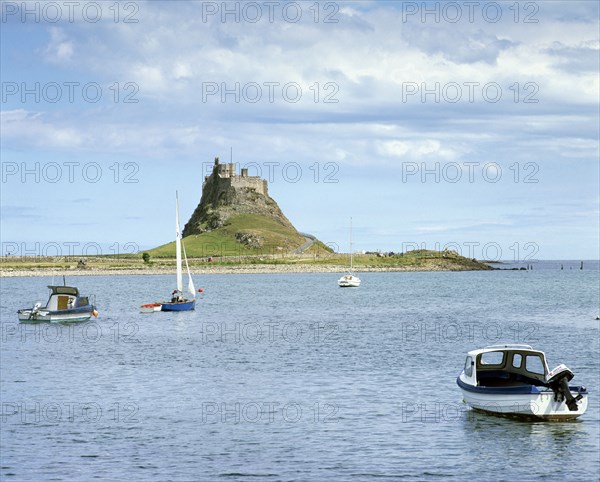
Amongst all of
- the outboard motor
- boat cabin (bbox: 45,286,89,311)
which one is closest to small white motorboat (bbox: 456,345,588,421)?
the outboard motor

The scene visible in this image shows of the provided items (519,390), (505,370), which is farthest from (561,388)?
(505,370)

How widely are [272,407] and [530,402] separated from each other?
453 inches

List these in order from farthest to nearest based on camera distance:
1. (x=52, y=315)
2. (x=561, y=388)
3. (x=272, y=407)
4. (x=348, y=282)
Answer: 1. (x=348, y=282)
2. (x=52, y=315)
3. (x=272, y=407)
4. (x=561, y=388)

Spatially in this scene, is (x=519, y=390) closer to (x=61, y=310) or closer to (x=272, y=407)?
(x=272, y=407)

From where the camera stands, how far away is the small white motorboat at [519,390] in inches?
1407

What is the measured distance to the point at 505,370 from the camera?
39.4 m

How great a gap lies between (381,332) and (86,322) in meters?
32.8

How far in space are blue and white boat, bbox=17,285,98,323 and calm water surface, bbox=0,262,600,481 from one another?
172 centimetres

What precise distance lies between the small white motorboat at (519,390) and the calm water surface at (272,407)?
600 mm

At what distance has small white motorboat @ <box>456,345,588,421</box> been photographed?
117ft

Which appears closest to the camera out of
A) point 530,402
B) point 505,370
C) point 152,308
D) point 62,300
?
point 530,402

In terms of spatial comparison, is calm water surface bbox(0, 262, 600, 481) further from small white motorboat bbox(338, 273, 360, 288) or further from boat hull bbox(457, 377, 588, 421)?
small white motorboat bbox(338, 273, 360, 288)

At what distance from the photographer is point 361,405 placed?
40250 mm

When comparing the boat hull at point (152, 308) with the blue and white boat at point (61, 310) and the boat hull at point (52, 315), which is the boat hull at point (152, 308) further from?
the boat hull at point (52, 315)
